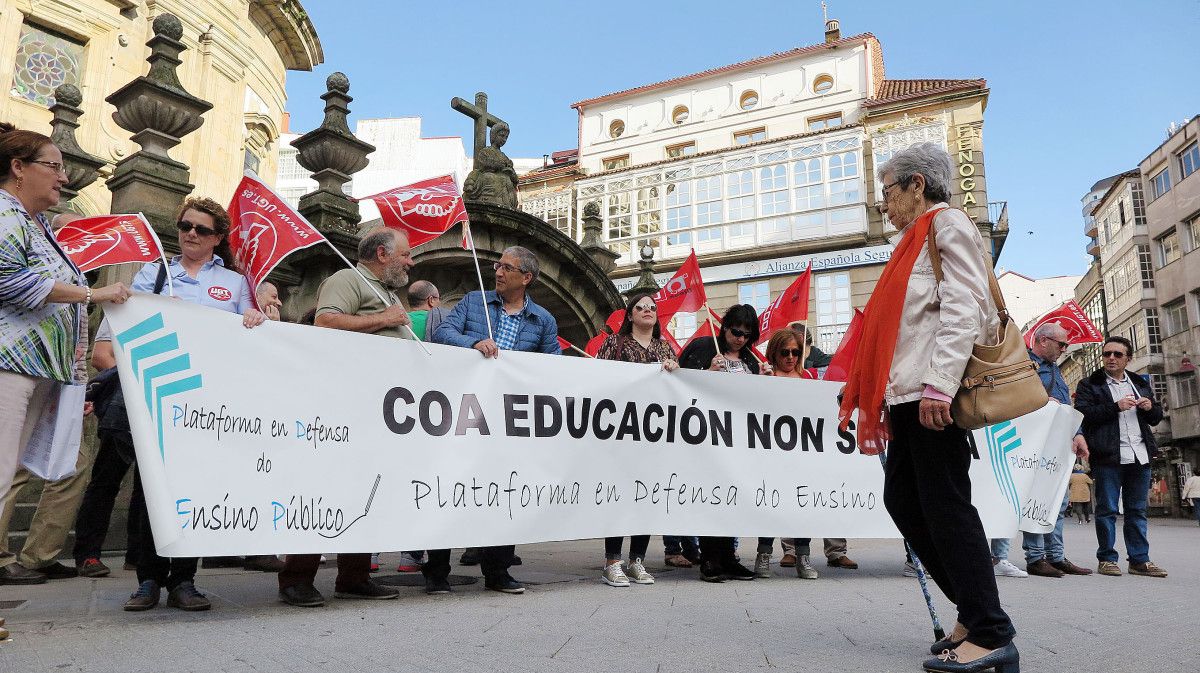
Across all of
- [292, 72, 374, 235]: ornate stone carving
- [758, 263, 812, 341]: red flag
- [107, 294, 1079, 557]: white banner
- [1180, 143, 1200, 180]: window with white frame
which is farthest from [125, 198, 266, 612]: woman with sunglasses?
[1180, 143, 1200, 180]: window with white frame

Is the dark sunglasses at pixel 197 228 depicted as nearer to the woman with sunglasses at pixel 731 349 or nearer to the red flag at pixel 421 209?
the red flag at pixel 421 209

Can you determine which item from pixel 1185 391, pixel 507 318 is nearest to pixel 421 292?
pixel 507 318

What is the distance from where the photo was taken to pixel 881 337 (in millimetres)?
3184

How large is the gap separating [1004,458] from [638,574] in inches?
124

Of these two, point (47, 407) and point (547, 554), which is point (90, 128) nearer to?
point (547, 554)

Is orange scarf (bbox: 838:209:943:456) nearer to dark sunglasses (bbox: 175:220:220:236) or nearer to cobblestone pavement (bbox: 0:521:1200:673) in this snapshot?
cobblestone pavement (bbox: 0:521:1200:673)

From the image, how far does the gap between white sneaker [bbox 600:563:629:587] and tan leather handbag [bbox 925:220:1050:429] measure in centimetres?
259

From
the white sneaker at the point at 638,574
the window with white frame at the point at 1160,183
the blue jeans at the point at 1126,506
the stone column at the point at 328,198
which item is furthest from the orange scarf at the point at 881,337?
the window with white frame at the point at 1160,183

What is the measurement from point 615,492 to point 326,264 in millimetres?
4880

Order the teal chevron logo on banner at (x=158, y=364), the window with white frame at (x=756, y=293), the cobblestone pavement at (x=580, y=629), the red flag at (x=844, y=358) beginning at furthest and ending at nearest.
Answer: the window with white frame at (x=756, y=293), the red flag at (x=844, y=358), the teal chevron logo on banner at (x=158, y=364), the cobblestone pavement at (x=580, y=629)

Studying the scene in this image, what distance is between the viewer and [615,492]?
491cm

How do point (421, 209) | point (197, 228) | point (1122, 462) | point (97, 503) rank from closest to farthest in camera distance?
point (197, 228), point (97, 503), point (421, 209), point (1122, 462)

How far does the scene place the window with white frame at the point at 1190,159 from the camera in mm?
34844

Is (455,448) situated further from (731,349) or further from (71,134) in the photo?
(71,134)
